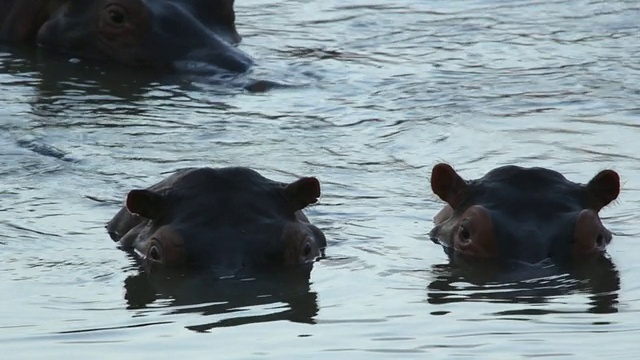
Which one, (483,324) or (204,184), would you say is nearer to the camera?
(483,324)

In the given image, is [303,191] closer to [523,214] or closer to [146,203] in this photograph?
[146,203]

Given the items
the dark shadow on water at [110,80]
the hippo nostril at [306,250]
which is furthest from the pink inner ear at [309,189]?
the dark shadow on water at [110,80]

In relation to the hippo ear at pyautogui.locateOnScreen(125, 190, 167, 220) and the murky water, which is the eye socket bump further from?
the hippo ear at pyautogui.locateOnScreen(125, 190, 167, 220)

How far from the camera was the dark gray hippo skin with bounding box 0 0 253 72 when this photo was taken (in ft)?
39.2

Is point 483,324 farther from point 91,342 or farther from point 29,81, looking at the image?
point 29,81

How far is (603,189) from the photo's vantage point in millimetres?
7781

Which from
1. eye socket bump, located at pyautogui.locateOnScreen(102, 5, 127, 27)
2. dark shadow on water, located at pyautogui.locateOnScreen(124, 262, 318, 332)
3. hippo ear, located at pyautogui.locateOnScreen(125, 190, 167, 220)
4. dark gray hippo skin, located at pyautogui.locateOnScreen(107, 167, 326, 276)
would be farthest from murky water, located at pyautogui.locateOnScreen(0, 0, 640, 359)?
eye socket bump, located at pyautogui.locateOnScreen(102, 5, 127, 27)

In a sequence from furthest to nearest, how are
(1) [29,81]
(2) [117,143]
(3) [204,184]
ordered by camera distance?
1. (1) [29,81]
2. (2) [117,143]
3. (3) [204,184]

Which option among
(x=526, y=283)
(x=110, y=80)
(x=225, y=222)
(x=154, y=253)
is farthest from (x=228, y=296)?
(x=110, y=80)

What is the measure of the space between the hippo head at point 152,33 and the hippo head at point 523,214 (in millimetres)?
4156

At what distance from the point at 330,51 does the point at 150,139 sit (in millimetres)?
A: 3228

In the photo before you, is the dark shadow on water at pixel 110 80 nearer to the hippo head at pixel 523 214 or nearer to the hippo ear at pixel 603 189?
the hippo head at pixel 523 214

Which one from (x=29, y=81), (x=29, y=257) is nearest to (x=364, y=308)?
(x=29, y=257)

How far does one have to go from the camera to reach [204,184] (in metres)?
7.44
